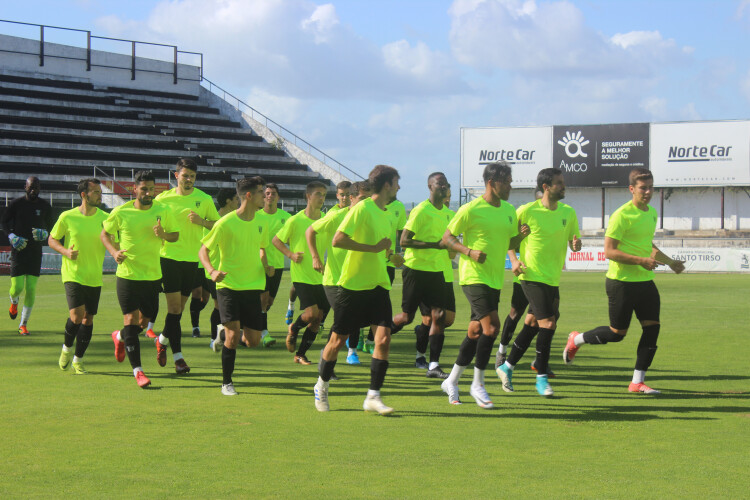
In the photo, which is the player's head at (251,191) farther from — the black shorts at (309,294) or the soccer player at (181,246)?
the black shorts at (309,294)

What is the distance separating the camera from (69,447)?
603cm

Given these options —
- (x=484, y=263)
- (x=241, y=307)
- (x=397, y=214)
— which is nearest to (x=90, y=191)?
(x=241, y=307)

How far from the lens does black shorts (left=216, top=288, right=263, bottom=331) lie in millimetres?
8227

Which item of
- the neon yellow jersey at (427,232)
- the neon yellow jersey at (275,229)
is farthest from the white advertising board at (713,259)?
the neon yellow jersey at (427,232)

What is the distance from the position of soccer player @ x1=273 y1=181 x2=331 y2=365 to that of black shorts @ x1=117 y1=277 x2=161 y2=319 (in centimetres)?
156

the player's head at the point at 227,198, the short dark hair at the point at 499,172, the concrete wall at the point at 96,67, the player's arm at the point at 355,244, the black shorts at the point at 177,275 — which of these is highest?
the concrete wall at the point at 96,67

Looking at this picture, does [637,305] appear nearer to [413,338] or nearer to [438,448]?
[438,448]

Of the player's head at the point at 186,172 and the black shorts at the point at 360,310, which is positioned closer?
the black shorts at the point at 360,310

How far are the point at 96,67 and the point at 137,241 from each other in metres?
42.7

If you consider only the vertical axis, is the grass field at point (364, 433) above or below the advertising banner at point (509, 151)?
below

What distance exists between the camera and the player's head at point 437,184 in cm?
927

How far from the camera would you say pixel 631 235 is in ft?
27.8

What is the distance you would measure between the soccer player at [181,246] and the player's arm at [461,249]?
3220mm

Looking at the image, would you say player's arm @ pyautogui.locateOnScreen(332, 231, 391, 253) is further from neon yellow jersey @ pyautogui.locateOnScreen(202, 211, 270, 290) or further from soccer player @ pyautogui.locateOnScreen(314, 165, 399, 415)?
neon yellow jersey @ pyautogui.locateOnScreen(202, 211, 270, 290)
